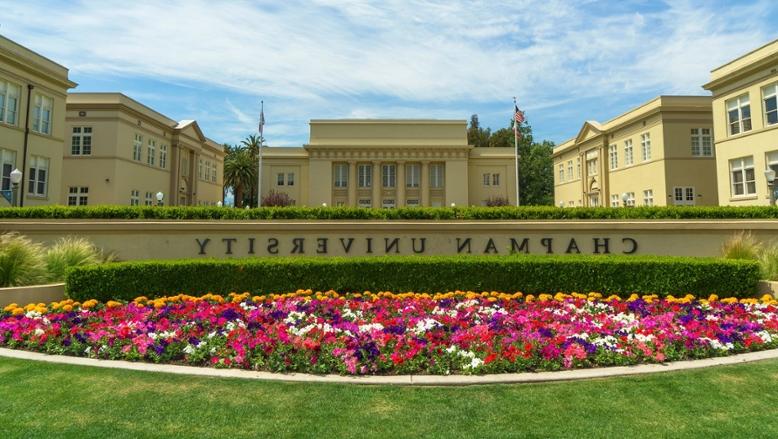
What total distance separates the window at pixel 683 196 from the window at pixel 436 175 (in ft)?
83.2

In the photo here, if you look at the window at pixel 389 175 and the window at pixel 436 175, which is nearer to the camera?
the window at pixel 436 175

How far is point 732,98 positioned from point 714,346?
94.7 ft

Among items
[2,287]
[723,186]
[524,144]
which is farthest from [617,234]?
[524,144]

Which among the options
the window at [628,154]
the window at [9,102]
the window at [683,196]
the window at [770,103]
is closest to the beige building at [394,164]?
the window at [628,154]

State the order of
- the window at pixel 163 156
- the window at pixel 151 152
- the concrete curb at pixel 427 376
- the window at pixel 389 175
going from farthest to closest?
the window at pixel 389 175, the window at pixel 163 156, the window at pixel 151 152, the concrete curb at pixel 427 376

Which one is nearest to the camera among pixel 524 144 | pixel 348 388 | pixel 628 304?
pixel 348 388

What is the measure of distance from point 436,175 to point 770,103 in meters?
32.9

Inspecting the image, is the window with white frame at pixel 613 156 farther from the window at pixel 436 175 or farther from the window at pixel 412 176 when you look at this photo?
the window at pixel 412 176

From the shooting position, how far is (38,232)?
39.0ft

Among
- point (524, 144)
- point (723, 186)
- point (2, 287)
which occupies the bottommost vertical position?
point (2, 287)

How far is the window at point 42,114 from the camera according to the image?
90.1 ft

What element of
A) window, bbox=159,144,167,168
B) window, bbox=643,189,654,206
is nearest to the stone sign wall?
window, bbox=643,189,654,206

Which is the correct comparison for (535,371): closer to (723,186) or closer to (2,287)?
(2,287)

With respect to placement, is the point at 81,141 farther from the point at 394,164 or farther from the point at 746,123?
the point at 746,123
